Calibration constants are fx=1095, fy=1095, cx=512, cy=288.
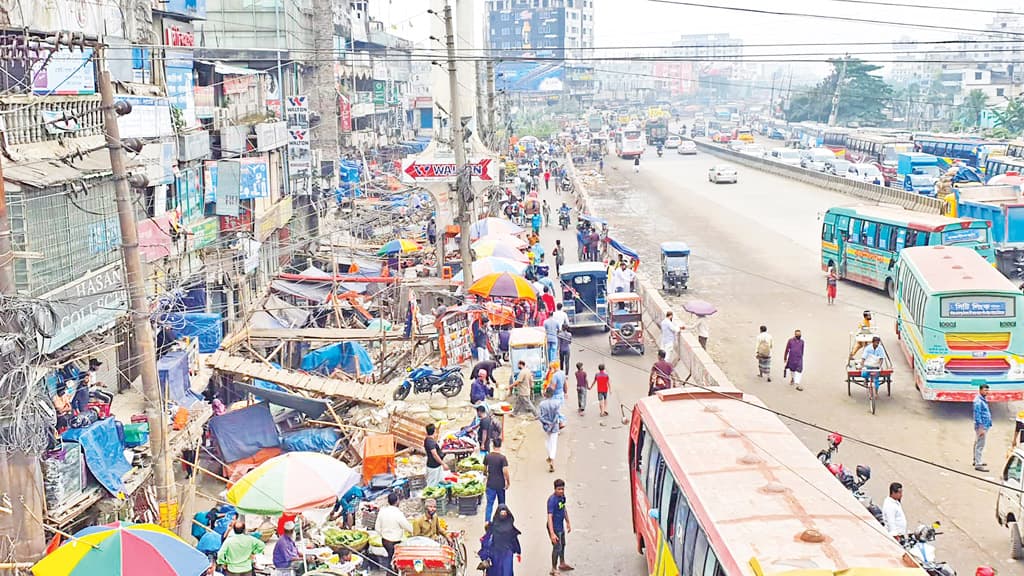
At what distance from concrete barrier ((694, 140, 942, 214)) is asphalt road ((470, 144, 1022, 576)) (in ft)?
25.7

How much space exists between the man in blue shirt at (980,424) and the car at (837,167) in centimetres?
5408

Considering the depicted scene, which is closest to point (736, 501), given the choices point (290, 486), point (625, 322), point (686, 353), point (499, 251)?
point (290, 486)

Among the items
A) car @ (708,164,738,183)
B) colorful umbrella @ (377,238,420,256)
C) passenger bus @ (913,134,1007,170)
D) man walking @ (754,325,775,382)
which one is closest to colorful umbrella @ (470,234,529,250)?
colorful umbrella @ (377,238,420,256)

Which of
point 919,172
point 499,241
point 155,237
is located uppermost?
point 155,237

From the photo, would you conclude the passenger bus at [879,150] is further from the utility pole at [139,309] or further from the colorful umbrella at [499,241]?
the utility pole at [139,309]

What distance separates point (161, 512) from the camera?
12.9m

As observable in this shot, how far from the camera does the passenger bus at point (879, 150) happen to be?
66856 mm

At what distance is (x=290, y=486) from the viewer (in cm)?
1228

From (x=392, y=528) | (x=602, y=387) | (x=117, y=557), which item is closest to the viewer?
(x=117, y=557)

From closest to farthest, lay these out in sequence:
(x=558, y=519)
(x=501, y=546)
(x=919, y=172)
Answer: (x=501, y=546)
(x=558, y=519)
(x=919, y=172)

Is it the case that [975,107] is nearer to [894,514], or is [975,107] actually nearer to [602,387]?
[602,387]

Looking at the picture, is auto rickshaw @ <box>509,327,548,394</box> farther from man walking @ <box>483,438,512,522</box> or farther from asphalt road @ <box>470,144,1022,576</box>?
man walking @ <box>483,438,512,522</box>

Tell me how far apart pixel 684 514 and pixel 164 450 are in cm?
630

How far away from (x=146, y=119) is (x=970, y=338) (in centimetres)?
1722
